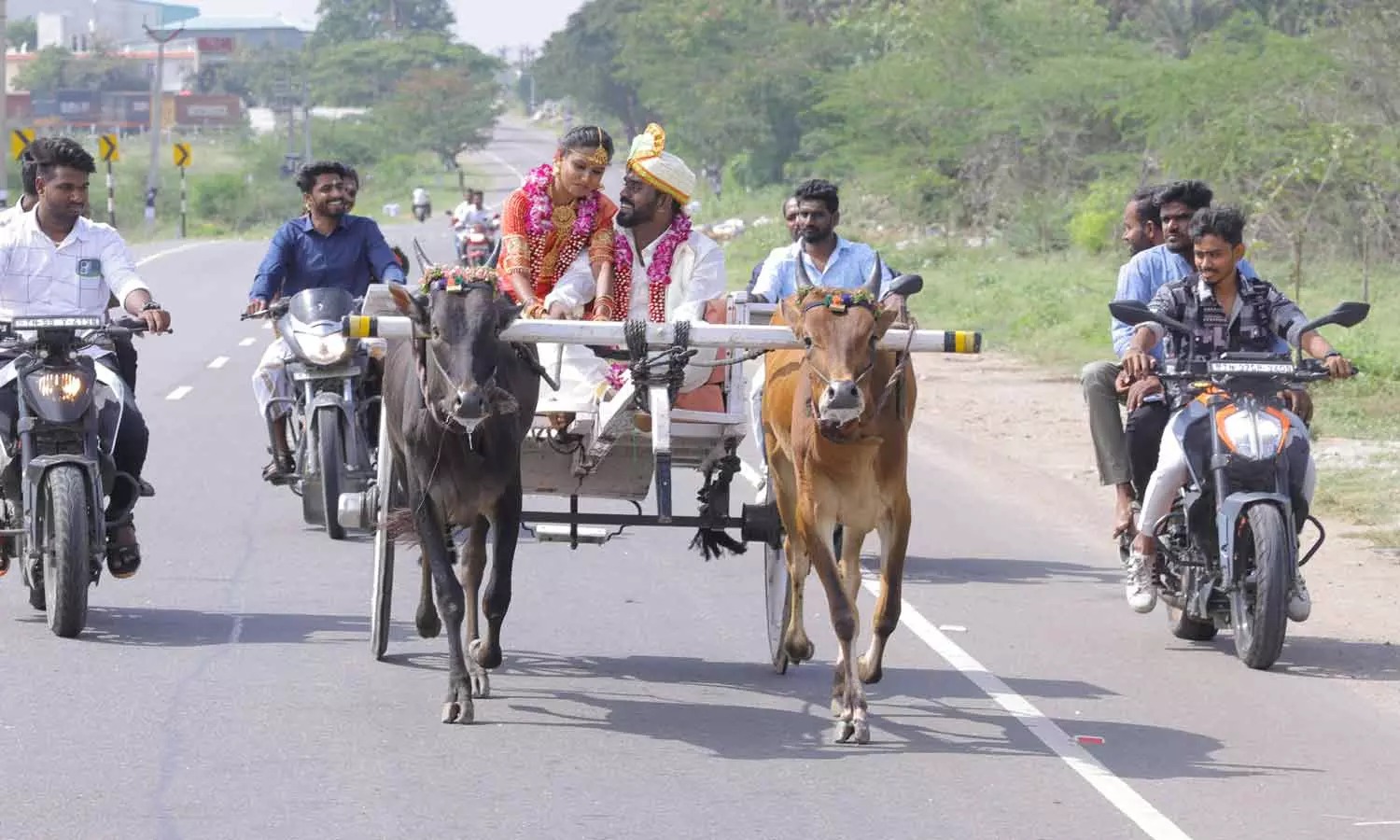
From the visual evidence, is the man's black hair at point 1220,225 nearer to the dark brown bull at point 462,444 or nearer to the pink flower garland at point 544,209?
the pink flower garland at point 544,209

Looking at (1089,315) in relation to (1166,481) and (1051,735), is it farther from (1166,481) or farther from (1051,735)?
(1051,735)

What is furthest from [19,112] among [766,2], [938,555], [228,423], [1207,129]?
[938,555]

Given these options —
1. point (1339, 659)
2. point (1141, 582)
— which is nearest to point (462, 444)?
point (1141, 582)

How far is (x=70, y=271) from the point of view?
32.8ft

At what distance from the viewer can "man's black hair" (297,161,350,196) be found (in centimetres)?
1217

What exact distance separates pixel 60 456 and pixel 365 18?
148799 mm

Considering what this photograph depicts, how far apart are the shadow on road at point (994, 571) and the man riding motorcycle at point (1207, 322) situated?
77.1 inches

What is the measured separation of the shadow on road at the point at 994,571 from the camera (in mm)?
11633

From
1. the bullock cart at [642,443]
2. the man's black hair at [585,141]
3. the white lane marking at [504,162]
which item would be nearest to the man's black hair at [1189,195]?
the bullock cart at [642,443]

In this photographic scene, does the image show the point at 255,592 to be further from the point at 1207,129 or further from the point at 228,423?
the point at 1207,129

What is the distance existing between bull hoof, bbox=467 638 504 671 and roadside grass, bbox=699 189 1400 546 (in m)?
6.25

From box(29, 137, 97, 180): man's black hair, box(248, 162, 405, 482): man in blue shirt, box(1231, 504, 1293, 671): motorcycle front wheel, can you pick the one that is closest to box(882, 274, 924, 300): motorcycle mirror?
box(1231, 504, 1293, 671): motorcycle front wheel

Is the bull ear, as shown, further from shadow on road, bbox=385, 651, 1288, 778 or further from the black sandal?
the black sandal

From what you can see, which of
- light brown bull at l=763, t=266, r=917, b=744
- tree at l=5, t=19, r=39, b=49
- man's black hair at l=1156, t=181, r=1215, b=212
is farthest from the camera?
tree at l=5, t=19, r=39, b=49
